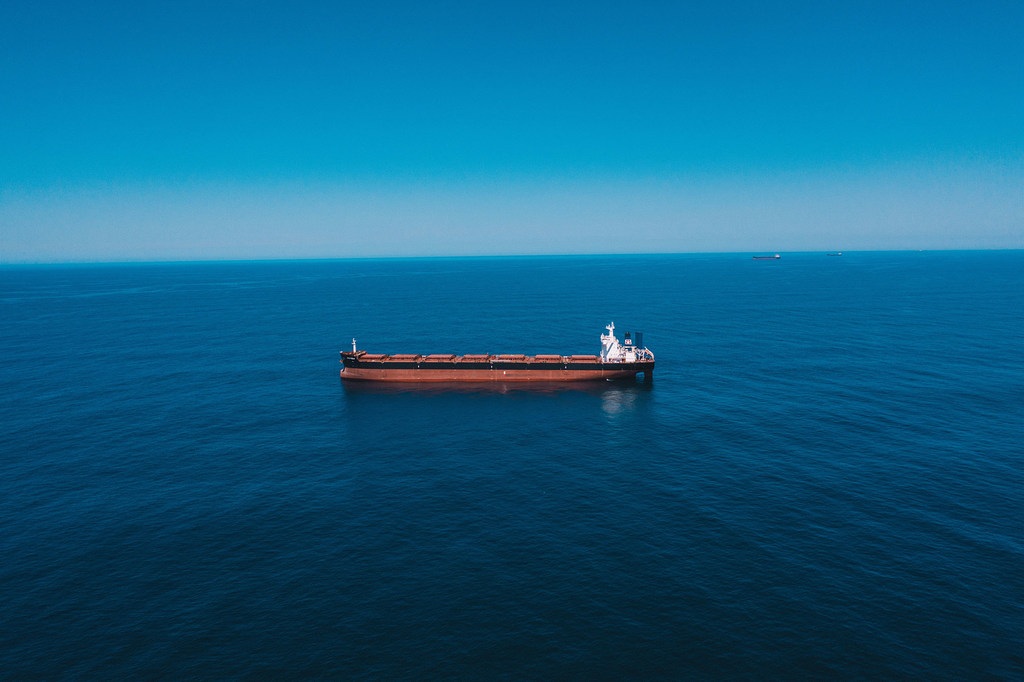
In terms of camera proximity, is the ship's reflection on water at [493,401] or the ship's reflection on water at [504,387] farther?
the ship's reflection on water at [504,387]

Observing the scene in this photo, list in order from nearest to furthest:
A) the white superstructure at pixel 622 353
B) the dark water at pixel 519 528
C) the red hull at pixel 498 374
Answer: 1. the dark water at pixel 519 528
2. the red hull at pixel 498 374
3. the white superstructure at pixel 622 353

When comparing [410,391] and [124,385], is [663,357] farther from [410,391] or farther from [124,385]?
[124,385]

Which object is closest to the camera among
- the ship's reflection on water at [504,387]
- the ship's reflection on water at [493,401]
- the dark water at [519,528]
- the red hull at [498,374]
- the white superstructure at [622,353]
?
the dark water at [519,528]

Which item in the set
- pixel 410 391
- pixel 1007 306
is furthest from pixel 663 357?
pixel 1007 306

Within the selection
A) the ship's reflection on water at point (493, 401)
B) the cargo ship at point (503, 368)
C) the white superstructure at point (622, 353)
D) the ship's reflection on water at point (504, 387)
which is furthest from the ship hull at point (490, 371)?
the white superstructure at point (622, 353)

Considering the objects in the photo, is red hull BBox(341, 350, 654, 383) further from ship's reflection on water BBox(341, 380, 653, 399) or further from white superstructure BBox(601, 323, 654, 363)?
white superstructure BBox(601, 323, 654, 363)

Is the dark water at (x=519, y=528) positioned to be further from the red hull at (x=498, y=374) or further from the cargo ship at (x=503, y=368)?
the cargo ship at (x=503, y=368)

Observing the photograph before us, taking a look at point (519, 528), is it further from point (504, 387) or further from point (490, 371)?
point (490, 371)
